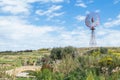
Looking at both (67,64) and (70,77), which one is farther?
(67,64)

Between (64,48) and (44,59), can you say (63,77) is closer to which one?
(44,59)

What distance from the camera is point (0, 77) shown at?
12.3m

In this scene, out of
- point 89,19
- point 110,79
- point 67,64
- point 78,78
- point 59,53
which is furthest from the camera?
point 89,19

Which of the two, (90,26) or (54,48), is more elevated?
(90,26)

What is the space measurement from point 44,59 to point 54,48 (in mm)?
4109

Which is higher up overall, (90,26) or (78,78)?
(90,26)

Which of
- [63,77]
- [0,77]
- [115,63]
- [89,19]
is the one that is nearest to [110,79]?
[63,77]

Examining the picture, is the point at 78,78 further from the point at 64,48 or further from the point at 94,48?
the point at 94,48

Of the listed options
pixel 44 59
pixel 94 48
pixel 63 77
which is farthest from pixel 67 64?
pixel 94 48

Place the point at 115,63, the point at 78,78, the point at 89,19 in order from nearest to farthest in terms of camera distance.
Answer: the point at 78,78
the point at 115,63
the point at 89,19

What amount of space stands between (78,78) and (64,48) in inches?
870

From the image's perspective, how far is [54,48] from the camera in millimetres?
33750

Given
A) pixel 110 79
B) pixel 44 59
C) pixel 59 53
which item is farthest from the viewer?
pixel 59 53

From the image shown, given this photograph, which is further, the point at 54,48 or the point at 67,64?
the point at 54,48
